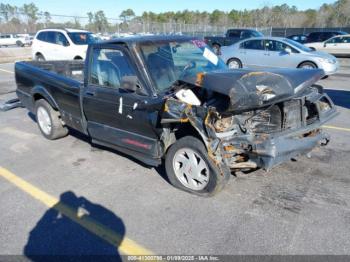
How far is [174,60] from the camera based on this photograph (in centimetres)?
421

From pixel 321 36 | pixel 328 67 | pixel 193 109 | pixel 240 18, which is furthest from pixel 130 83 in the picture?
pixel 240 18

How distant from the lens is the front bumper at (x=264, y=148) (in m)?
3.31

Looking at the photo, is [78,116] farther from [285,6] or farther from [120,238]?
[285,6]

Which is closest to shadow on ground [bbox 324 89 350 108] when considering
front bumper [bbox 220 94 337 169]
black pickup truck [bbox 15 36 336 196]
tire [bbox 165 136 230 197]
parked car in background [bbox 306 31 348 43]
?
black pickup truck [bbox 15 36 336 196]

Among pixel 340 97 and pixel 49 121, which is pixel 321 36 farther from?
pixel 49 121

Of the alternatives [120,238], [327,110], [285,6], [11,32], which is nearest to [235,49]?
[327,110]

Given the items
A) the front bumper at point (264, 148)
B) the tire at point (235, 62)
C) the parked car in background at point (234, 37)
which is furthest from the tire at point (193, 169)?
the parked car in background at point (234, 37)

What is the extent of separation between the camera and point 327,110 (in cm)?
428

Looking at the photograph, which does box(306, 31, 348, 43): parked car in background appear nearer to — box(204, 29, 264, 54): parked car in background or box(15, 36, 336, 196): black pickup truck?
box(204, 29, 264, 54): parked car in background

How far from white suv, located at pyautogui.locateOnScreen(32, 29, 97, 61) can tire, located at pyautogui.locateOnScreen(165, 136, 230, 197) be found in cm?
1169

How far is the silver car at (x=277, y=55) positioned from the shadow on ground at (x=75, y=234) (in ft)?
30.0

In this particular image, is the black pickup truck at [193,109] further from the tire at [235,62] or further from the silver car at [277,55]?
the tire at [235,62]

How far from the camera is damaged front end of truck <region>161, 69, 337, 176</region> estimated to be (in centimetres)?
332

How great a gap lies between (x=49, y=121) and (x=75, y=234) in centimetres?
314
